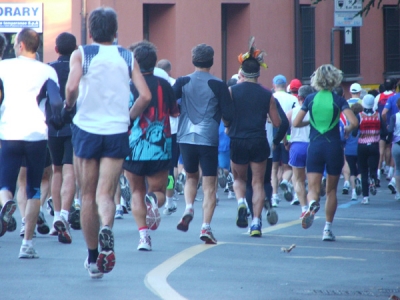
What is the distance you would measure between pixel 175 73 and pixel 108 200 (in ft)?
68.5

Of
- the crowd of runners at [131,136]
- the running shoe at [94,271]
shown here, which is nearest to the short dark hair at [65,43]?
the crowd of runners at [131,136]

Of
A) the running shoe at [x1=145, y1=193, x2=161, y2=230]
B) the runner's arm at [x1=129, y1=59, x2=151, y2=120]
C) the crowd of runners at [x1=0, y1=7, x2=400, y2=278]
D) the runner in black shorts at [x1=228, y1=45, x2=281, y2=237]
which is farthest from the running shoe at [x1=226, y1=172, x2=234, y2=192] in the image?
the runner's arm at [x1=129, y1=59, x2=151, y2=120]

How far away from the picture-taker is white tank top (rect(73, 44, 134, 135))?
7.43 m

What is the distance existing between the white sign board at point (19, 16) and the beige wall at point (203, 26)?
23 cm

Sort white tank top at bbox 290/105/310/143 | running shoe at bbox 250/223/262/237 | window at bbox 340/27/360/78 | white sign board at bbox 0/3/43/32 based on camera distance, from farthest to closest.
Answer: window at bbox 340/27/360/78 → white sign board at bbox 0/3/43/32 → white tank top at bbox 290/105/310/143 → running shoe at bbox 250/223/262/237

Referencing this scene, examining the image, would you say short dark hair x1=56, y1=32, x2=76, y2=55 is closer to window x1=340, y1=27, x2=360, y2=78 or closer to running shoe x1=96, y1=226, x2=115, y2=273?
running shoe x1=96, y1=226, x2=115, y2=273

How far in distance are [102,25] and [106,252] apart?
5.47 feet

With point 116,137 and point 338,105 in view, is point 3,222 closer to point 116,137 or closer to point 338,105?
point 116,137

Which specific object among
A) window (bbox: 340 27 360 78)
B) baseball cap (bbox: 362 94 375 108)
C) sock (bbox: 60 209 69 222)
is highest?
window (bbox: 340 27 360 78)

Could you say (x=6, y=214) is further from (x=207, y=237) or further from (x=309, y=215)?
(x=309, y=215)

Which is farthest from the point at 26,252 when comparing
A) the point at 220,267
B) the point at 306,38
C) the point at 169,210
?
the point at 306,38

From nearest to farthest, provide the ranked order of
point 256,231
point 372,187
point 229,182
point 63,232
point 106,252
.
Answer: point 106,252, point 63,232, point 256,231, point 229,182, point 372,187

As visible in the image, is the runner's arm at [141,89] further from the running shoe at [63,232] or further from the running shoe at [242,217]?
the running shoe at [242,217]

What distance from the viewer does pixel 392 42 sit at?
3253cm
